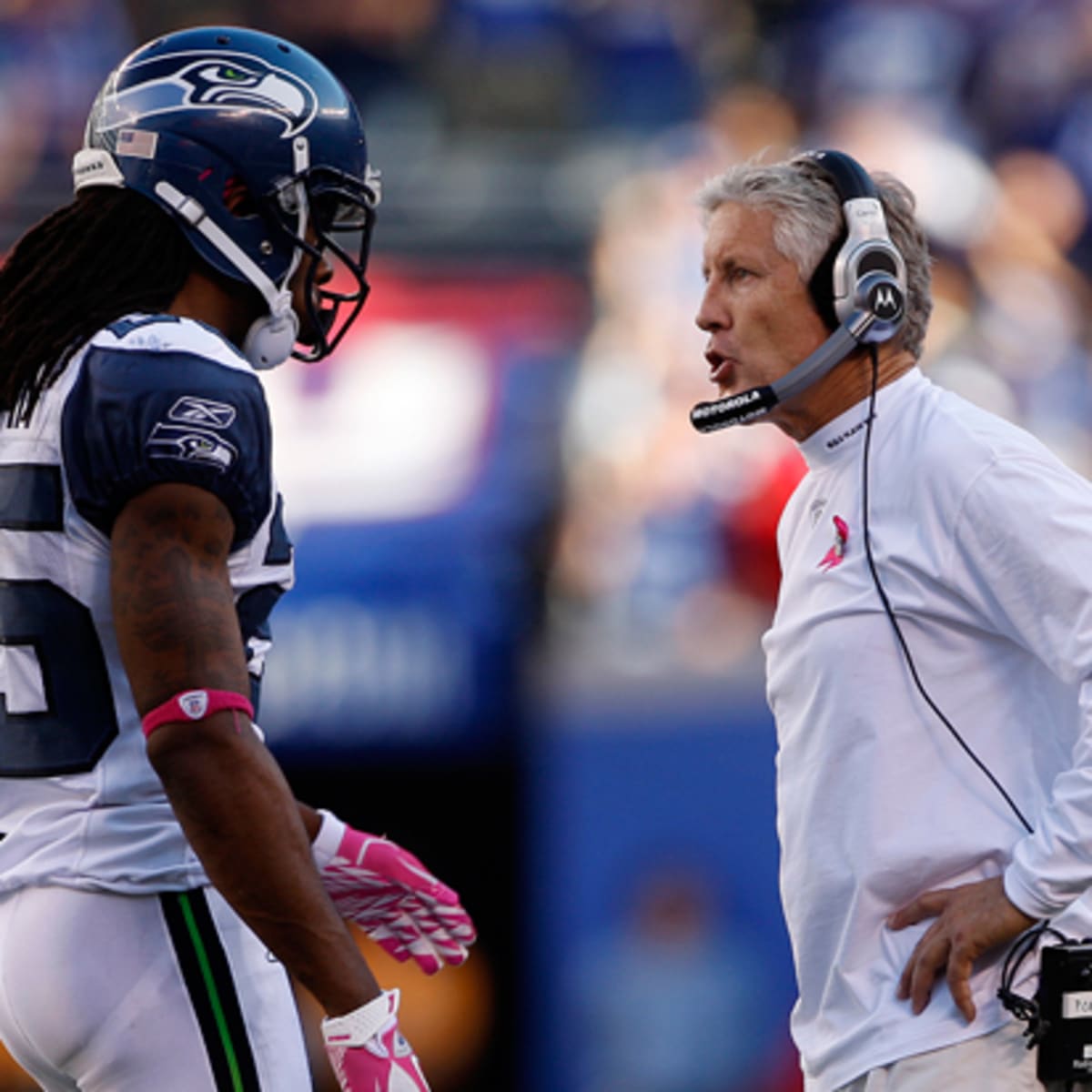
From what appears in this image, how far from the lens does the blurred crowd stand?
5.93 metres

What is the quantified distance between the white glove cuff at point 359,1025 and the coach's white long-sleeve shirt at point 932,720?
0.67 meters

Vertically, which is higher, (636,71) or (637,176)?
(636,71)

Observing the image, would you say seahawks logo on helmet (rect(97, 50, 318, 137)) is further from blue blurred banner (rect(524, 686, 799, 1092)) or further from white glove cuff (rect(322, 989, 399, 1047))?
blue blurred banner (rect(524, 686, 799, 1092))

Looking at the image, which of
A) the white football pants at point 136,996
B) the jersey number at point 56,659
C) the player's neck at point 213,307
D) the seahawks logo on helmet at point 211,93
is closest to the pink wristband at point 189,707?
the jersey number at point 56,659

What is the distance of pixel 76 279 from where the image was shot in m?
2.08

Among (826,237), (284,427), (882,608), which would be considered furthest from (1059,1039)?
(284,427)

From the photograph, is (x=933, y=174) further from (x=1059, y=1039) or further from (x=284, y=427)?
(x=1059, y=1039)

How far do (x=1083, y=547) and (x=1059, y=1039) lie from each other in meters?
0.59

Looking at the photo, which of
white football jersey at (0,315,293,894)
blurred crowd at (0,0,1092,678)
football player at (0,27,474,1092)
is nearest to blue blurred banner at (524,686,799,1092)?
blurred crowd at (0,0,1092,678)

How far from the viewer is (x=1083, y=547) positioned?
6.86ft

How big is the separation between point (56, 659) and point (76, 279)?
0.47 metres

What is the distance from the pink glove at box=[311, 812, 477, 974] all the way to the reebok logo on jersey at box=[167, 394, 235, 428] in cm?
69

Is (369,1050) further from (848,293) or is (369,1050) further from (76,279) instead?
(848,293)

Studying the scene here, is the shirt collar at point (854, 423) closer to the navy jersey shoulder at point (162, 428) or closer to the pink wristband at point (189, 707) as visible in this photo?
the navy jersey shoulder at point (162, 428)
